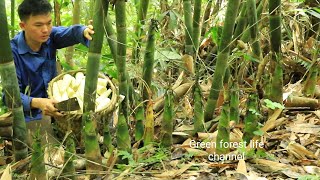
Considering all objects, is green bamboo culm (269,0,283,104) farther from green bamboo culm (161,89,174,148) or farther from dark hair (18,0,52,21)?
dark hair (18,0,52,21)

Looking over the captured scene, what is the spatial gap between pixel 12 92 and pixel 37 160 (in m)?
0.41

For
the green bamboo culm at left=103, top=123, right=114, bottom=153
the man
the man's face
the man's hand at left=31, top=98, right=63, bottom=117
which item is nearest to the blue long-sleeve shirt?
the man

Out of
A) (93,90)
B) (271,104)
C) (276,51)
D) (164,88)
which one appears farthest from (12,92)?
(276,51)

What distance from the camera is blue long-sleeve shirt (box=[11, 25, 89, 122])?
2.37m

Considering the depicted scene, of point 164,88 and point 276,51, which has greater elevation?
point 276,51

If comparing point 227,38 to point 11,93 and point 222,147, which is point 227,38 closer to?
point 222,147

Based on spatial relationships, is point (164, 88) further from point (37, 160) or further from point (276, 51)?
point (37, 160)

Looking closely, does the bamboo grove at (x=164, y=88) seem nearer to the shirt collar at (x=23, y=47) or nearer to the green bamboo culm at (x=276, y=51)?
the green bamboo culm at (x=276, y=51)

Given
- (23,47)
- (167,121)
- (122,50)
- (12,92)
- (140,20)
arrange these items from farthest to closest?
1. (140,20)
2. (23,47)
3. (122,50)
4. (167,121)
5. (12,92)

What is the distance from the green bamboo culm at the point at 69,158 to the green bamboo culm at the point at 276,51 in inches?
38.8

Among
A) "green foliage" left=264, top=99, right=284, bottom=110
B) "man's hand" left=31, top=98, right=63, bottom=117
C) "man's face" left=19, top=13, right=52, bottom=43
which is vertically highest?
"man's face" left=19, top=13, right=52, bottom=43

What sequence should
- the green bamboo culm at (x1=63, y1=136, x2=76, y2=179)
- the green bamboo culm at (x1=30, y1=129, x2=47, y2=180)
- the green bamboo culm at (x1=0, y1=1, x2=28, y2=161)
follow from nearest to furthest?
the green bamboo culm at (x1=30, y1=129, x2=47, y2=180) < the green bamboo culm at (x1=63, y1=136, x2=76, y2=179) < the green bamboo culm at (x1=0, y1=1, x2=28, y2=161)

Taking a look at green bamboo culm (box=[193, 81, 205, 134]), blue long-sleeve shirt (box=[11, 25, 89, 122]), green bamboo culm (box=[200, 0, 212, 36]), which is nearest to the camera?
green bamboo culm (box=[193, 81, 205, 134])

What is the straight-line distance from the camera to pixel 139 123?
1903 millimetres
